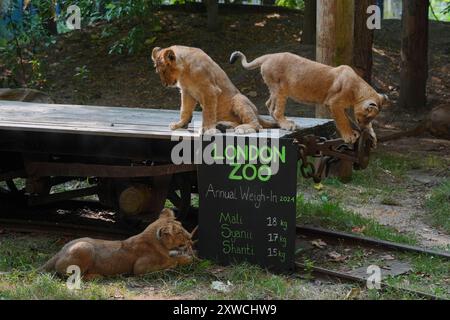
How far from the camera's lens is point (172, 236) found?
6.90 m

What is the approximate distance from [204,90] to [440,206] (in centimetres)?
368

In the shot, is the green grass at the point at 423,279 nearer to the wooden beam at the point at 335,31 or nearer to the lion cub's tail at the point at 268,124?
the lion cub's tail at the point at 268,124

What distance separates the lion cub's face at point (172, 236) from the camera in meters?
6.90

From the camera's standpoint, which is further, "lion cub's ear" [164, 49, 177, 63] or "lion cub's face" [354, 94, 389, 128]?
"lion cub's face" [354, 94, 389, 128]

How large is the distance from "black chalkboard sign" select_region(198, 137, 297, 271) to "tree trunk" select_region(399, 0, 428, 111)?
328 inches

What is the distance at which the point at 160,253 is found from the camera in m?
6.95

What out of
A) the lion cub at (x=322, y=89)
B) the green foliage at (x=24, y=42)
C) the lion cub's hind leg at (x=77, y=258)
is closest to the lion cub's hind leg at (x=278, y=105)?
the lion cub at (x=322, y=89)

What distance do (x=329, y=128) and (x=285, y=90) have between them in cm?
97

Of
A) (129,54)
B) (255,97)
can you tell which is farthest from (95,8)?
(255,97)

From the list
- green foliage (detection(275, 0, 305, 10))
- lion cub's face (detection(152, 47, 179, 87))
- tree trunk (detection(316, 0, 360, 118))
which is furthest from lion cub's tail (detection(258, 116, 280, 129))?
green foliage (detection(275, 0, 305, 10))

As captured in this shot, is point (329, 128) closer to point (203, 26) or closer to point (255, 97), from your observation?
point (255, 97)

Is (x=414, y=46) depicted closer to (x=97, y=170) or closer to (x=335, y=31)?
(x=335, y=31)

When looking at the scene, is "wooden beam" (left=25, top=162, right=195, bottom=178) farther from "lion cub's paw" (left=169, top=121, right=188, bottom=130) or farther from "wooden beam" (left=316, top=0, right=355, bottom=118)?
"wooden beam" (left=316, top=0, right=355, bottom=118)

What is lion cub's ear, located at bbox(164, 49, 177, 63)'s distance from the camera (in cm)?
720
